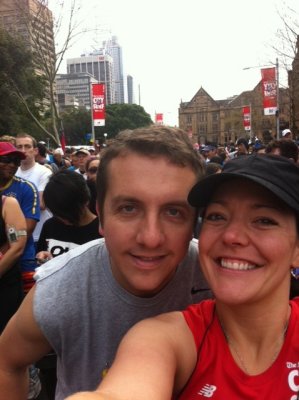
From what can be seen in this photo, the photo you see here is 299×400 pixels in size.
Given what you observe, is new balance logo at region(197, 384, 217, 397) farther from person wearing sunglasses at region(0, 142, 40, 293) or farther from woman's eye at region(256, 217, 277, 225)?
person wearing sunglasses at region(0, 142, 40, 293)

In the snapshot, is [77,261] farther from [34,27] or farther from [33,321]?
[34,27]

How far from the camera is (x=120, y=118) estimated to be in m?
69.1

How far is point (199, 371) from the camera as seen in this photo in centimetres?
127

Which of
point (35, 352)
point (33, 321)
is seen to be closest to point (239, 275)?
point (33, 321)

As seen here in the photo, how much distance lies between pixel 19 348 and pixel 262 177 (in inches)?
41.9

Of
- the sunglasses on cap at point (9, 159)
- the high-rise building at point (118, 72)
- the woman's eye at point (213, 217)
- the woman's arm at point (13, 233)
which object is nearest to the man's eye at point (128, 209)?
the woman's eye at point (213, 217)

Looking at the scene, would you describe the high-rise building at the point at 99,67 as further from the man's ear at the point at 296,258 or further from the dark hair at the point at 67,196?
the man's ear at the point at 296,258

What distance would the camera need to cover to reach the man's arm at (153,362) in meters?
1.14

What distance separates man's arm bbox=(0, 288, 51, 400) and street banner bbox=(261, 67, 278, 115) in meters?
19.6

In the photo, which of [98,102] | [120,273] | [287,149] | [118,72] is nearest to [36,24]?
[98,102]

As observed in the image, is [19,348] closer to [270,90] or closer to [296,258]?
[296,258]

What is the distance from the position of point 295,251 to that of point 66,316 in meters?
0.78

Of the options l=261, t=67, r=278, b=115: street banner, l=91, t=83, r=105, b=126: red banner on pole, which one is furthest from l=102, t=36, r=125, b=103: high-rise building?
l=261, t=67, r=278, b=115: street banner

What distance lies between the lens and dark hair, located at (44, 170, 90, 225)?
3615 millimetres
